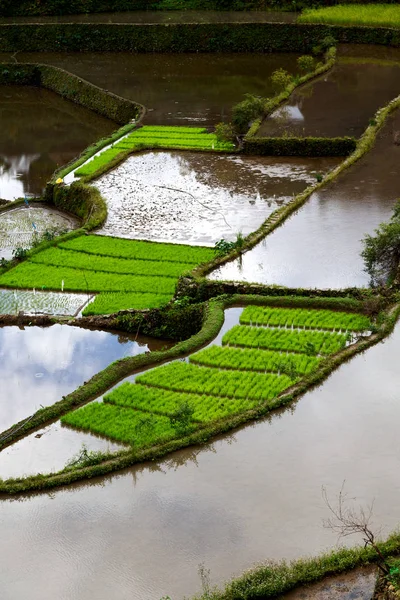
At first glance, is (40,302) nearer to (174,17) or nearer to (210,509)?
(210,509)

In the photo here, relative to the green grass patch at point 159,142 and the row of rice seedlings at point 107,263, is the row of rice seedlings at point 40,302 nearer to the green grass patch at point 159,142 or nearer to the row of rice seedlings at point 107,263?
the row of rice seedlings at point 107,263

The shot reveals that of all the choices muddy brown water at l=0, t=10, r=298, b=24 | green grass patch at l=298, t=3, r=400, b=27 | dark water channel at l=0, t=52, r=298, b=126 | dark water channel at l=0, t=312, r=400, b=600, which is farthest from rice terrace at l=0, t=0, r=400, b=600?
muddy brown water at l=0, t=10, r=298, b=24

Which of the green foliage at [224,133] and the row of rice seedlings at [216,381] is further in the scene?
the green foliage at [224,133]

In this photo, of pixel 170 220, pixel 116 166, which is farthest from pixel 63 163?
pixel 170 220

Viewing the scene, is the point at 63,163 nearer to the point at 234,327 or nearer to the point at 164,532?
the point at 234,327

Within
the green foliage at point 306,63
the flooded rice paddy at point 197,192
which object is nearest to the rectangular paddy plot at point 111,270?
the flooded rice paddy at point 197,192

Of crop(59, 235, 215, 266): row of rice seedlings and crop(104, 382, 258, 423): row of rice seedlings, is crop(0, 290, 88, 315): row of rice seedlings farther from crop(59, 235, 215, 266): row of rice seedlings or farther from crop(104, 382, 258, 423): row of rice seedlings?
crop(104, 382, 258, 423): row of rice seedlings
